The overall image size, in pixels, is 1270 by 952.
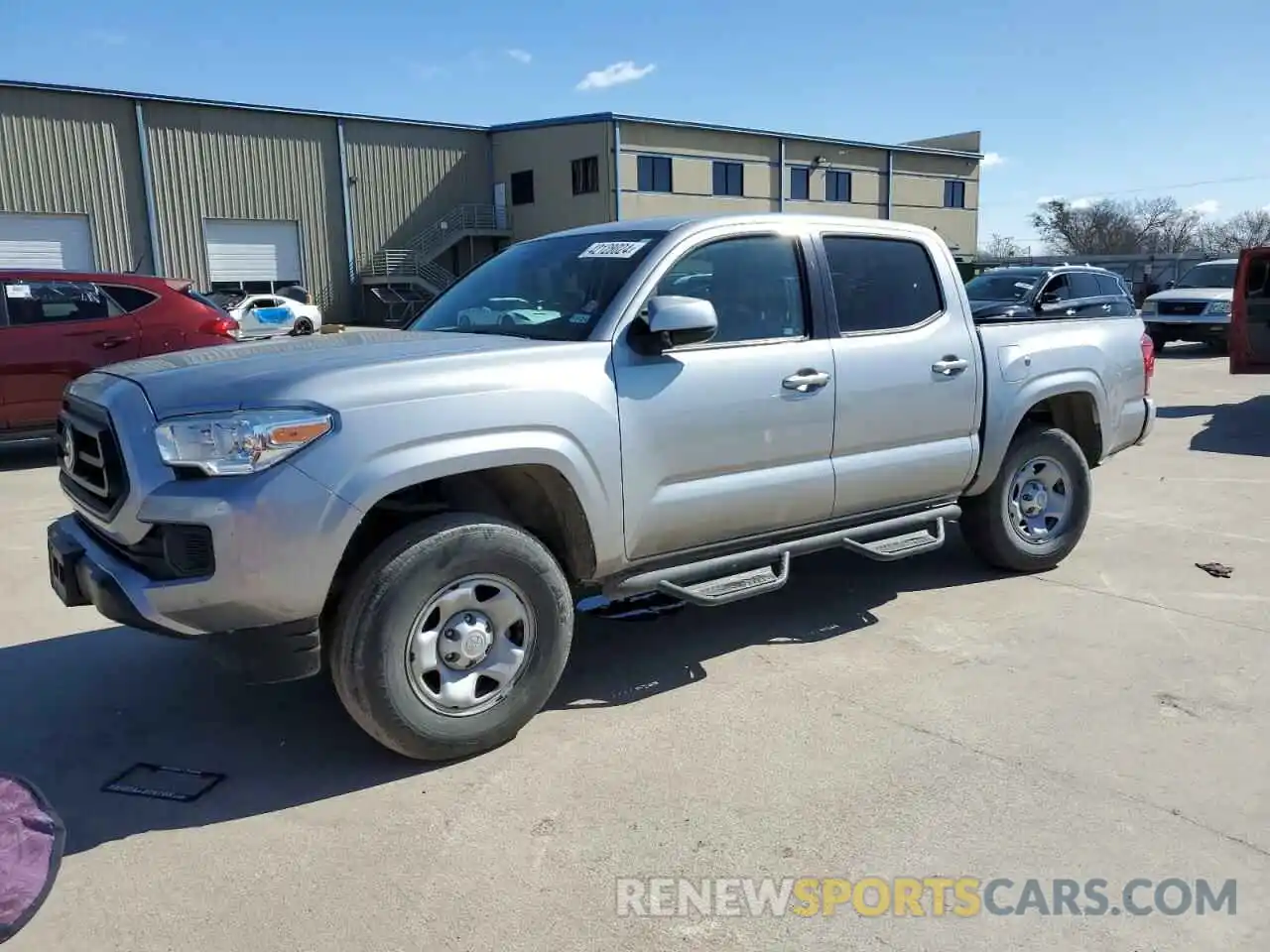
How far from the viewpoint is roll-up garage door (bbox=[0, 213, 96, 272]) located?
3325 cm

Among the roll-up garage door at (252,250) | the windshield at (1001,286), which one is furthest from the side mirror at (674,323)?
the roll-up garage door at (252,250)

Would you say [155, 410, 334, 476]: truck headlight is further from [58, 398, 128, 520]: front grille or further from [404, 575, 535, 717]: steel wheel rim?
[404, 575, 535, 717]: steel wheel rim

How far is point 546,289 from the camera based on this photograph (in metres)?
4.30

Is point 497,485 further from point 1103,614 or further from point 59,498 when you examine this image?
point 59,498

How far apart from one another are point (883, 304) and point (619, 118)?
3861cm

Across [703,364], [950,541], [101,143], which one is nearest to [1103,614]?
[950,541]

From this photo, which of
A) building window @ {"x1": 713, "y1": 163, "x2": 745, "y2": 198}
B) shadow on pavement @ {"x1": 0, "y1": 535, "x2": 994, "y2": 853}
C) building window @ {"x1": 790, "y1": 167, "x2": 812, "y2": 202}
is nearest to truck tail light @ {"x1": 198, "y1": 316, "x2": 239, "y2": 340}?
shadow on pavement @ {"x1": 0, "y1": 535, "x2": 994, "y2": 853}

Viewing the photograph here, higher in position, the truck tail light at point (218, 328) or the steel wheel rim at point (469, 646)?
the truck tail light at point (218, 328)

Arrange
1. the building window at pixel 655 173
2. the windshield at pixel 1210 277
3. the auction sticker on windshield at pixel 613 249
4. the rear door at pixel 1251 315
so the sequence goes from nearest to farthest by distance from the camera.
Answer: the auction sticker on windshield at pixel 613 249, the rear door at pixel 1251 315, the windshield at pixel 1210 277, the building window at pixel 655 173

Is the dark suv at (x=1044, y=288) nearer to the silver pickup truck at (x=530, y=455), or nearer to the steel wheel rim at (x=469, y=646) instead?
the silver pickup truck at (x=530, y=455)

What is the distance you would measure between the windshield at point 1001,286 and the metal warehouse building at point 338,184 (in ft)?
87.8

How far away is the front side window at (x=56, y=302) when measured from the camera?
8.99 metres

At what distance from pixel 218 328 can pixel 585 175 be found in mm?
34391

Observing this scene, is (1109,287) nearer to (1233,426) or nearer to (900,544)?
→ (1233,426)
